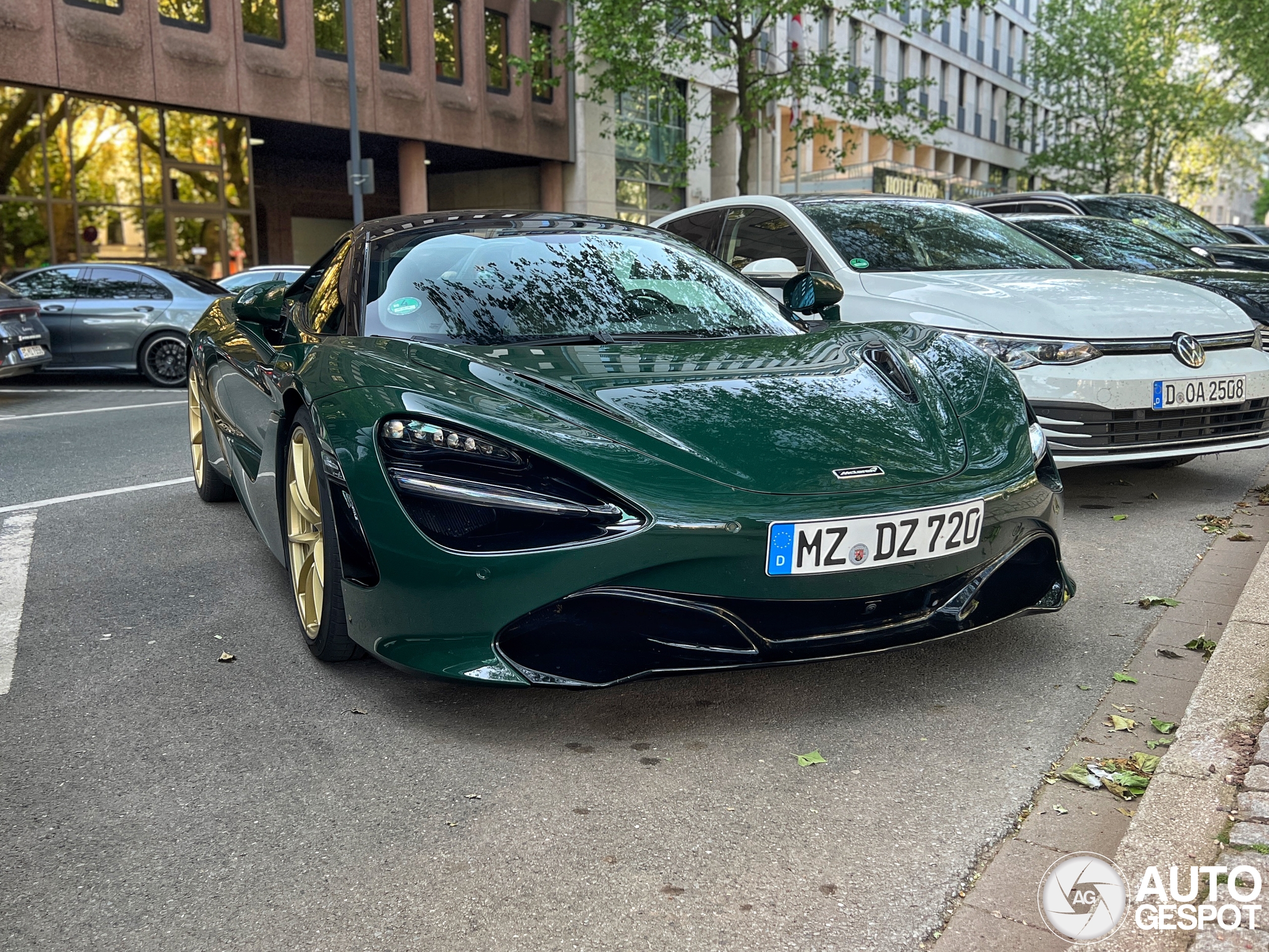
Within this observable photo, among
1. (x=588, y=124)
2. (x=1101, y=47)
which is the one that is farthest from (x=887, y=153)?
(x=588, y=124)

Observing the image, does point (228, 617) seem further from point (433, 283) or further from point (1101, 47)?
point (1101, 47)

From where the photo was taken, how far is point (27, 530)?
5.15 m

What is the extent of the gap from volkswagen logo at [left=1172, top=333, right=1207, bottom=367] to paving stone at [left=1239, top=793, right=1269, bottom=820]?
313 centimetres

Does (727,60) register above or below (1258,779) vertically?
above

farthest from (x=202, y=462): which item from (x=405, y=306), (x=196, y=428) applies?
(x=405, y=306)

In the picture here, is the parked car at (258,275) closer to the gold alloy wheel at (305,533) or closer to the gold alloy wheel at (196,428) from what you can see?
the gold alloy wheel at (196,428)

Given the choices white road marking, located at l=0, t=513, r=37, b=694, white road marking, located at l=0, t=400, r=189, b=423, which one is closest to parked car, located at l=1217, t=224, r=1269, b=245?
white road marking, located at l=0, t=400, r=189, b=423

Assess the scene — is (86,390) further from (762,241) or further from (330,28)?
(330,28)

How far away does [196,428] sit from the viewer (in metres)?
5.64

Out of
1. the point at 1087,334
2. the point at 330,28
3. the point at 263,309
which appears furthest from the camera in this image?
the point at 330,28

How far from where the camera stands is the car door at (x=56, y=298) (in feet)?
40.5

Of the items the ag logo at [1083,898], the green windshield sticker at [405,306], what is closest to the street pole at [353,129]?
the green windshield sticker at [405,306]

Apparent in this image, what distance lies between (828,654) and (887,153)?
4402 cm
